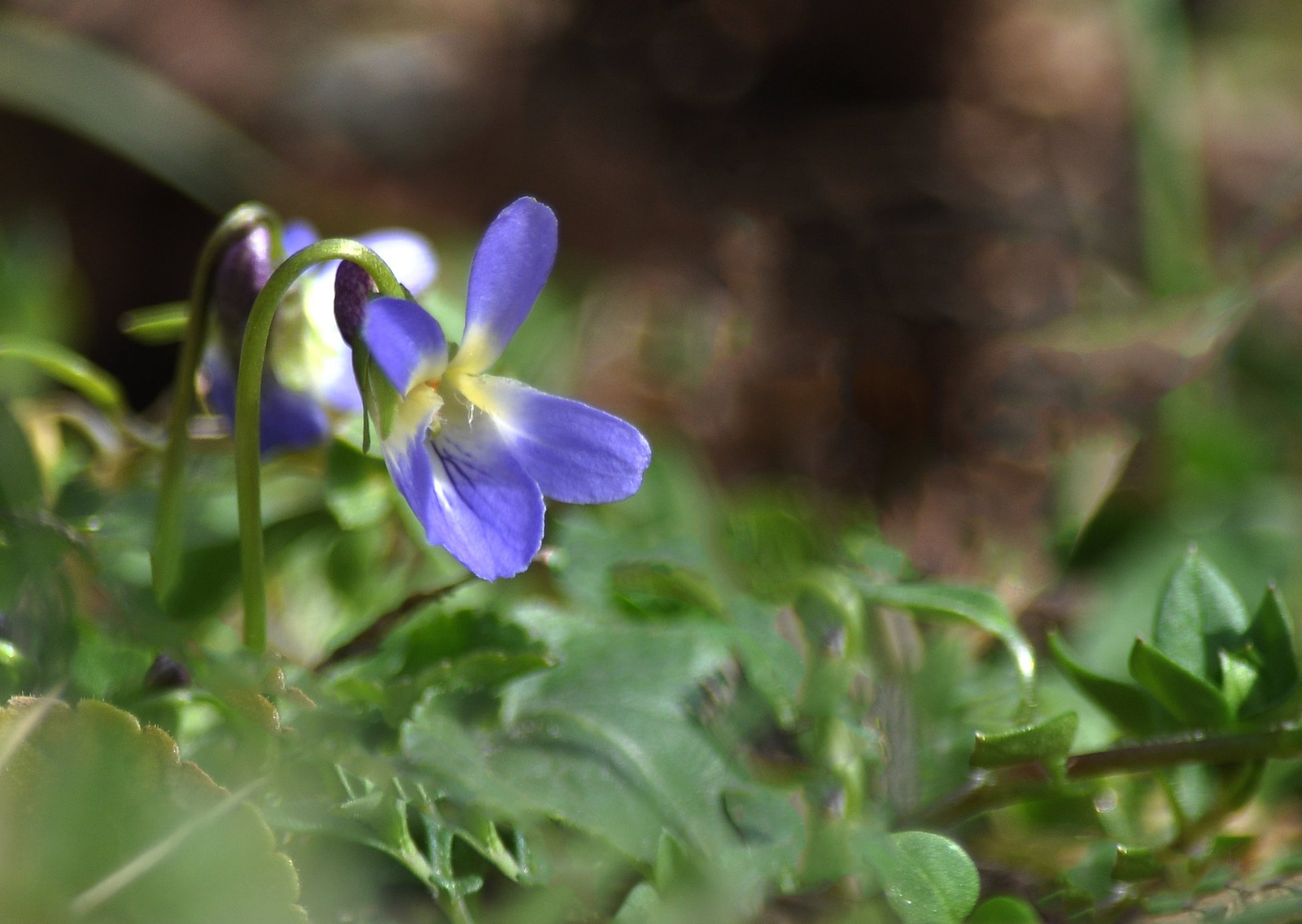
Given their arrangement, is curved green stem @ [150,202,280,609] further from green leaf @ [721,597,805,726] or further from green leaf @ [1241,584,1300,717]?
green leaf @ [1241,584,1300,717]

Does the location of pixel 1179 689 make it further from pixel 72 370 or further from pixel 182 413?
pixel 72 370

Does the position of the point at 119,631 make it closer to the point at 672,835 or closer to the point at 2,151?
the point at 672,835

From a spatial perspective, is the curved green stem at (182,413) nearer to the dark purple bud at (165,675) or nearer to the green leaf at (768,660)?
the dark purple bud at (165,675)

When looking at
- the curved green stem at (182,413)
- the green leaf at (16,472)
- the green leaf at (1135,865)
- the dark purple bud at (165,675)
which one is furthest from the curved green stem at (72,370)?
the green leaf at (1135,865)

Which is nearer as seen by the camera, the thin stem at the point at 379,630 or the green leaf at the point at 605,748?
the green leaf at the point at 605,748

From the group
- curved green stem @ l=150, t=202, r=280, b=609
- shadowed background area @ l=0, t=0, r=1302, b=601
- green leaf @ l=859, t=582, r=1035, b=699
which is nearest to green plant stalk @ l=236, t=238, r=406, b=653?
curved green stem @ l=150, t=202, r=280, b=609

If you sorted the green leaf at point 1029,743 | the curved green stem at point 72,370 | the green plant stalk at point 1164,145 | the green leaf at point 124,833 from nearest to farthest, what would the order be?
1. the green leaf at point 124,833
2. the green leaf at point 1029,743
3. the curved green stem at point 72,370
4. the green plant stalk at point 1164,145

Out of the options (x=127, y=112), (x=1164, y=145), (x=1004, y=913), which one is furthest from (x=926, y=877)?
(x=127, y=112)
